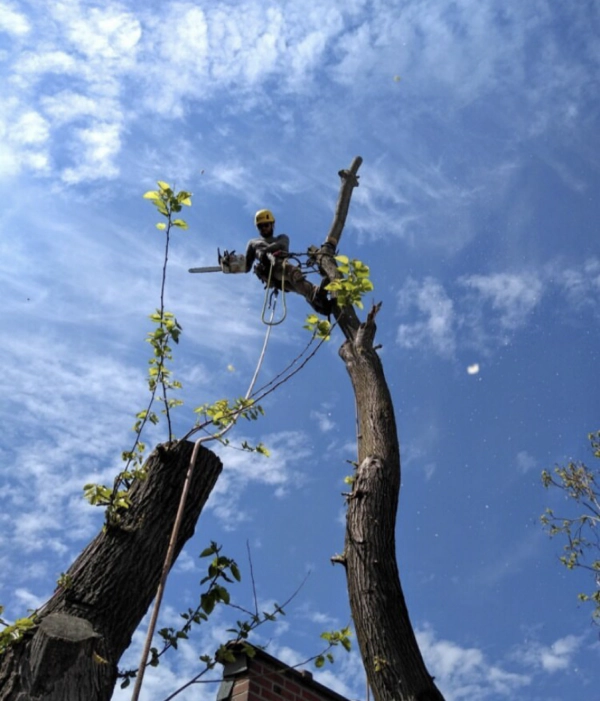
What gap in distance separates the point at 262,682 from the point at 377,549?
2.23 metres

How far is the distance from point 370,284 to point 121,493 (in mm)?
1565

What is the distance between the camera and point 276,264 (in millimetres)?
5438

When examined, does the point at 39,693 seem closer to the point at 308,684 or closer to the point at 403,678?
the point at 403,678

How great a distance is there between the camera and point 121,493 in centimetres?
266

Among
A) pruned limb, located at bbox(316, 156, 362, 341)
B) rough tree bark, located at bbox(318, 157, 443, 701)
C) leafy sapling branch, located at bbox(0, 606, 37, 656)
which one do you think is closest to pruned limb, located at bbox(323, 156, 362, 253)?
pruned limb, located at bbox(316, 156, 362, 341)

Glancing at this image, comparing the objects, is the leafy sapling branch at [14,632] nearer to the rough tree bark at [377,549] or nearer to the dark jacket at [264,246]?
the rough tree bark at [377,549]

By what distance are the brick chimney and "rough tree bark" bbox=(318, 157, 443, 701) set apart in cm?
180

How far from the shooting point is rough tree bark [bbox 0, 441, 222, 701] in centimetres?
212

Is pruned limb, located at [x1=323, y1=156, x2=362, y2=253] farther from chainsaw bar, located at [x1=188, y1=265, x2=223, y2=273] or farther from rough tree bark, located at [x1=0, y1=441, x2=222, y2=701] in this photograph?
rough tree bark, located at [x1=0, y1=441, x2=222, y2=701]

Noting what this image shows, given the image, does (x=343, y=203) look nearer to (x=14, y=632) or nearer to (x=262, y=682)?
(x=262, y=682)

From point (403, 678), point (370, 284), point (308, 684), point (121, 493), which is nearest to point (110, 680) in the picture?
point (121, 493)

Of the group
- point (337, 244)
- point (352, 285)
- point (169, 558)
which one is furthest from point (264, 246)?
point (169, 558)

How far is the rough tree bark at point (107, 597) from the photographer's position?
2.12m

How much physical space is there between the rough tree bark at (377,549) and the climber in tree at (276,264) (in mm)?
593
